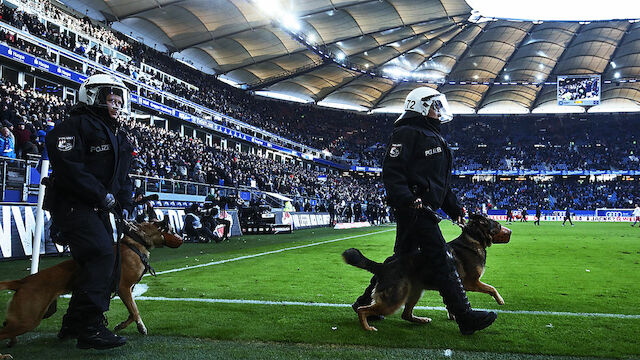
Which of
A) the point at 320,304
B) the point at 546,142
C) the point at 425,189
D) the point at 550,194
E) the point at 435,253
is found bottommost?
the point at 320,304

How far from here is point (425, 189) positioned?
3953 millimetres

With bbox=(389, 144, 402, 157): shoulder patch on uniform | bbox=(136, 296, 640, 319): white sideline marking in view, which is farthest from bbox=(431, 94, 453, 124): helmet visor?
bbox=(136, 296, 640, 319): white sideline marking

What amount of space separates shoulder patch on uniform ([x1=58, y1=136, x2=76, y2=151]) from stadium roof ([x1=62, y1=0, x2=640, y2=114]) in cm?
3146

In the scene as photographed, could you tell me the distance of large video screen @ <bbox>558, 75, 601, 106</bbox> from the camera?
45.2 metres

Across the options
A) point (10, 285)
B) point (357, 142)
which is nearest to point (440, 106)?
point (10, 285)

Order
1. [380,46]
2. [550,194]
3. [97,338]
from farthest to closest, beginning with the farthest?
[550,194], [380,46], [97,338]

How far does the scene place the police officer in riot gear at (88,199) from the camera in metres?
3.33

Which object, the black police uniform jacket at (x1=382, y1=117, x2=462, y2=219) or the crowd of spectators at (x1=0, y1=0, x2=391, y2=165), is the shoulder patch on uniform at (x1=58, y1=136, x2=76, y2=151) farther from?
the crowd of spectators at (x1=0, y1=0, x2=391, y2=165)

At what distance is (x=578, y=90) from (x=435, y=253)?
1951 inches

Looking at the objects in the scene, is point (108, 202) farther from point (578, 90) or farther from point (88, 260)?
point (578, 90)

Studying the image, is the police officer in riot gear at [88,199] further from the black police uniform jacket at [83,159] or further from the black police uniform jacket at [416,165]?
the black police uniform jacket at [416,165]

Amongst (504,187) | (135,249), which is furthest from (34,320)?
(504,187)

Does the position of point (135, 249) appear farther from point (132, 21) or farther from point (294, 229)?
point (132, 21)

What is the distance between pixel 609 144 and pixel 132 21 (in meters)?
62.1
